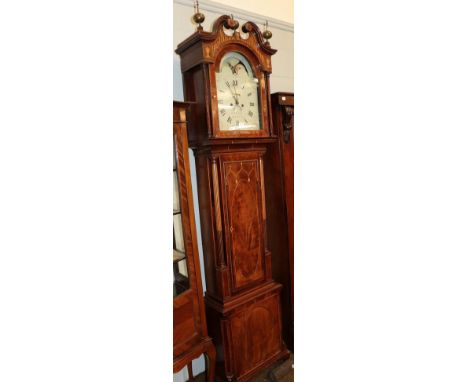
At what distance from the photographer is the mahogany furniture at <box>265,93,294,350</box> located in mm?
1862

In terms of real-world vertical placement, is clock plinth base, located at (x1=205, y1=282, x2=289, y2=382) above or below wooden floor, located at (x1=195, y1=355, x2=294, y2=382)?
above

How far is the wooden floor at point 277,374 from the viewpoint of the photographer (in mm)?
1864

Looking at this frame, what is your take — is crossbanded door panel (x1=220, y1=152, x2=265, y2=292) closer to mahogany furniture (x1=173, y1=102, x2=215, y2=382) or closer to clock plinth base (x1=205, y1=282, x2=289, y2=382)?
clock plinth base (x1=205, y1=282, x2=289, y2=382)

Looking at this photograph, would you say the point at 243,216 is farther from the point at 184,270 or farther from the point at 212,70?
the point at 212,70

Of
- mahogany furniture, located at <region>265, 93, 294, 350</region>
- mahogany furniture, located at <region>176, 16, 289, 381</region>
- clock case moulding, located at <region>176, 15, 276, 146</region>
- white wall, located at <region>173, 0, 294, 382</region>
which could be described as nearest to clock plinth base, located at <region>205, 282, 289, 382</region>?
mahogany furniture, located at <region>176, 16, 289, 381</region>

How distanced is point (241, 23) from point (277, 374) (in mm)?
2189

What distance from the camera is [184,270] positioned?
153cm

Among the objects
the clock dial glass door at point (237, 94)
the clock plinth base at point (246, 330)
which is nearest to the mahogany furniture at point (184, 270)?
the clock plinth base at point (246, 330)

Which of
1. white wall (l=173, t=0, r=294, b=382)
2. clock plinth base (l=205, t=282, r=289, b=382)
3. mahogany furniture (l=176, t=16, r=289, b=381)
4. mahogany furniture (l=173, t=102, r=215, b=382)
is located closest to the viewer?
mahogany furniture (l=173, t=102, r=215, b=382)

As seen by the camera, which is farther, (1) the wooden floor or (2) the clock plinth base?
(1) the wooden floor

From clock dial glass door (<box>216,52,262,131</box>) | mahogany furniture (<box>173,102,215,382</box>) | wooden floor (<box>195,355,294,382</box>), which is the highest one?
clock dial glass door (<box>216,52,262,131</box>)
